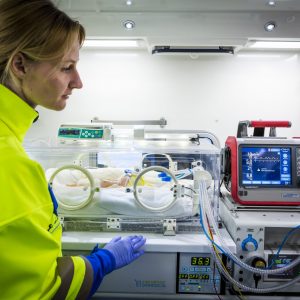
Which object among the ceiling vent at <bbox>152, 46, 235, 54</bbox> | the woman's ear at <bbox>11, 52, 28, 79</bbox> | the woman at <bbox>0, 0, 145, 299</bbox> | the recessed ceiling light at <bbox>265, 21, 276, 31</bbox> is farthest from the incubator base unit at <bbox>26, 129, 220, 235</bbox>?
the ceiling vent at <bbox>152, 46, 235, 54</bbox>

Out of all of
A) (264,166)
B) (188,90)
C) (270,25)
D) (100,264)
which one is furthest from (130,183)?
(188,90)

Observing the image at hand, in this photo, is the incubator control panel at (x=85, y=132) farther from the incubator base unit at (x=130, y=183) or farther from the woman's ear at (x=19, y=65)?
the woman's ear at (x=19, y=65)

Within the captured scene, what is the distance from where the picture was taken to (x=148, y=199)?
1.35m

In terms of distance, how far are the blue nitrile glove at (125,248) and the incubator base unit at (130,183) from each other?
133 millimetres

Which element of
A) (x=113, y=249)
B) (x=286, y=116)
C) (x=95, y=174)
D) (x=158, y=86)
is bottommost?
(x=113, y=249)

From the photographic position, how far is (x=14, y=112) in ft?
2.61

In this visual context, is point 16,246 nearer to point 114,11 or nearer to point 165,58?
point 114,11

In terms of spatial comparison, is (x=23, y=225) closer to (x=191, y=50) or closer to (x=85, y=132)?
(x=85, y=132)

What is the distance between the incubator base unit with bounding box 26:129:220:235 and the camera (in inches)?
52.4

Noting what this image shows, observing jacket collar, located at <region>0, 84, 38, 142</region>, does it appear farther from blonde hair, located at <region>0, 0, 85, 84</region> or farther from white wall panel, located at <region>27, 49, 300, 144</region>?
white wall panel, located at <region>27, 49, 300, 144</region>

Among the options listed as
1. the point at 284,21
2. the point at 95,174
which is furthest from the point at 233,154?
the point at 284,21

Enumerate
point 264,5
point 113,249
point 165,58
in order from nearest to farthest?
point 113,249
point 264,5
point 165,58

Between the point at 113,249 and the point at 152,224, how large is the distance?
0.28m

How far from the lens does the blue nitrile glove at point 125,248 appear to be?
1.12 meters
